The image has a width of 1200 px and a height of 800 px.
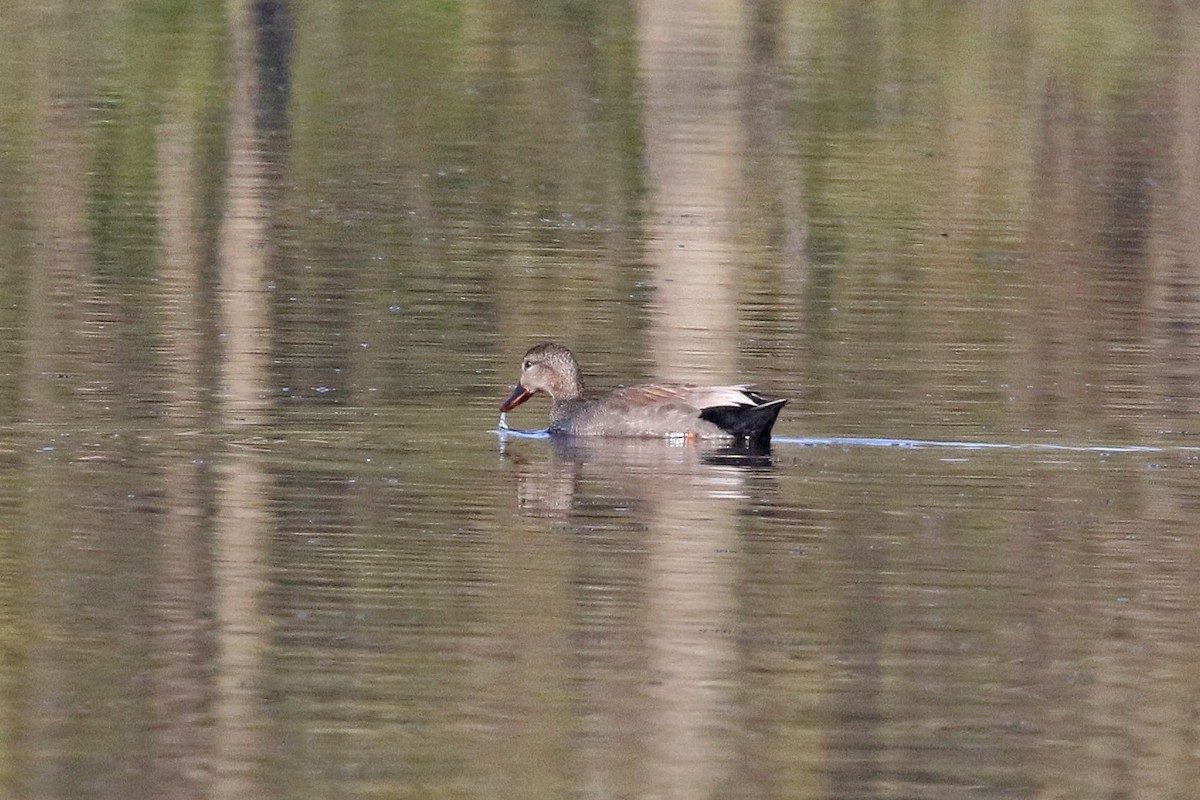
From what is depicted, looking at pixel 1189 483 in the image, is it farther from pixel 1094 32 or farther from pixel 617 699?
pixel 1094 32

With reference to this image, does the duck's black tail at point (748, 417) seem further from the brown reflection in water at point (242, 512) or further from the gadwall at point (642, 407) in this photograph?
the brown reflection in water at point (242, 512)

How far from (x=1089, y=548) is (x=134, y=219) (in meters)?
11.2

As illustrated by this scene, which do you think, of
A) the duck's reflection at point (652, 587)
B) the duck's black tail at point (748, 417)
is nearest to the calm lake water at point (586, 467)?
the duck's reflection at point (652, 587)

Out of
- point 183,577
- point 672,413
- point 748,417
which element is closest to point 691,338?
point 672,413

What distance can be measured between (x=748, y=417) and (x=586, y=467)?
28.2 inches

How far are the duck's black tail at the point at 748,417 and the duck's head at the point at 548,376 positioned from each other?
97 cm

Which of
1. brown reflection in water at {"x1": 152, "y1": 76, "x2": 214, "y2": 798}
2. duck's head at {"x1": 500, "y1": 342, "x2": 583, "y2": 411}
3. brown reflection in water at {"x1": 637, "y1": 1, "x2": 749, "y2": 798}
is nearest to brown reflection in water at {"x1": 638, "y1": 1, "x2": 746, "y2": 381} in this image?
brown reflection in water at {"x1": 637, "y1": 1, "x2": 749, "y2": 798}

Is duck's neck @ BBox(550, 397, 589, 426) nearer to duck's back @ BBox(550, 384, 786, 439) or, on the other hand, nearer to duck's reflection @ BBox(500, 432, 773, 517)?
duck's back @ BBox(550, 384, 786, 439)

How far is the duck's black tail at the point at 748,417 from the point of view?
42.2ft

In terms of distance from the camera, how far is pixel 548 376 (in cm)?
1391

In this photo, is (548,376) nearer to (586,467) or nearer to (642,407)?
(642,407)

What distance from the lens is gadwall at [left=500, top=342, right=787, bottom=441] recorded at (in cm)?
1309

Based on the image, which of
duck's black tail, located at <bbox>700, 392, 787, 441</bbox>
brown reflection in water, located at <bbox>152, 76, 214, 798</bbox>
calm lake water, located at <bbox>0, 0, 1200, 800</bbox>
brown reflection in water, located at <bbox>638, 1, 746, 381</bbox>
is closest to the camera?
brown reflection in water, located at <bbox>152, 76, 214, 798</bbox>

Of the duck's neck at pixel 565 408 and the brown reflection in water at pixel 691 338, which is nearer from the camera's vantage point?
the brown reflection in water at pixel 691 338
